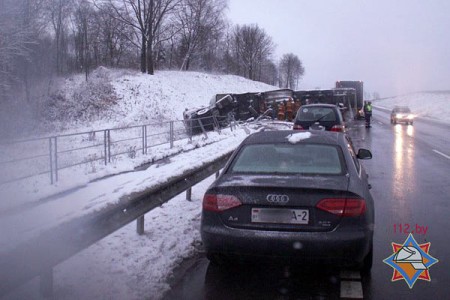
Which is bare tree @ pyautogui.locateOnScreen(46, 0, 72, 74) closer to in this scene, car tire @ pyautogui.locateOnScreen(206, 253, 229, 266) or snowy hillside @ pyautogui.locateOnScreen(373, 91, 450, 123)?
snowy hillside @ pyautogui.locateOnScreen(373, 91, 450, 123)

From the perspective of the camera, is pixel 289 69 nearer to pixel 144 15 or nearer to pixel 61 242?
pixel 144 15

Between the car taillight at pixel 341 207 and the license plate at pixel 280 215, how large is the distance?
0.17 m

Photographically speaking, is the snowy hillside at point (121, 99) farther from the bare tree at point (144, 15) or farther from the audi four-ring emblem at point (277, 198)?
the audi four-ring emblem at point (277, 198)

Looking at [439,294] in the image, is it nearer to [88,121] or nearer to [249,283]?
[249,283]

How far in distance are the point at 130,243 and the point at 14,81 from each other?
28.2 metres

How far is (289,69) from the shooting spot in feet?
437

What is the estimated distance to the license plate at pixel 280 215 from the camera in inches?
173

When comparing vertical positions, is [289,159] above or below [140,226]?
above

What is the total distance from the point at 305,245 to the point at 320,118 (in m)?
10.2

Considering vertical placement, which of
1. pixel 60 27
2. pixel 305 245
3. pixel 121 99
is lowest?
pixel 305 245

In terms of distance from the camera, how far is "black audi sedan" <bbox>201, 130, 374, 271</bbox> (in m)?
4.34

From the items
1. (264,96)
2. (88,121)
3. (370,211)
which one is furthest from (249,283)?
(88,121)

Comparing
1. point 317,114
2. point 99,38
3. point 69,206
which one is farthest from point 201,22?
point 69,206

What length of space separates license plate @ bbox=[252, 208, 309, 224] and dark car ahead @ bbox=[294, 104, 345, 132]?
9388mm
